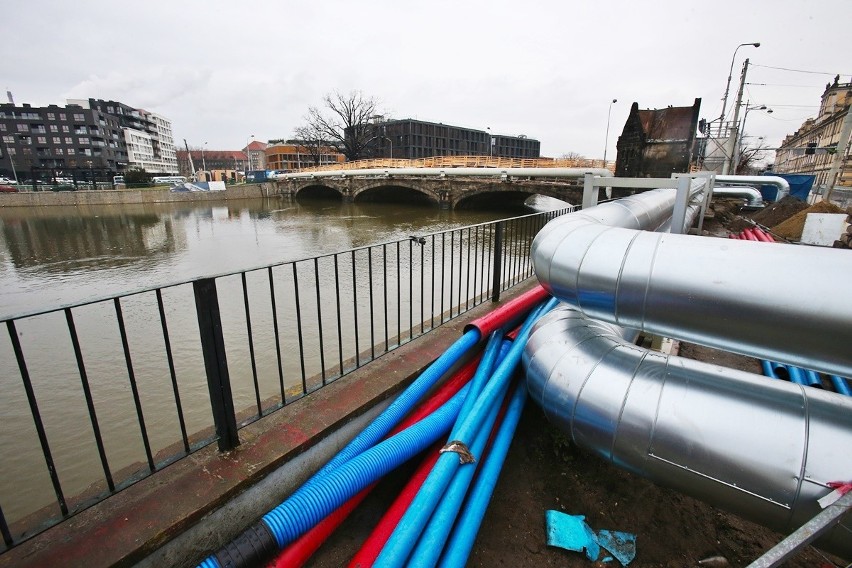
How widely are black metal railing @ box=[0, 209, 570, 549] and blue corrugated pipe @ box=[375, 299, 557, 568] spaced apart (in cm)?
88

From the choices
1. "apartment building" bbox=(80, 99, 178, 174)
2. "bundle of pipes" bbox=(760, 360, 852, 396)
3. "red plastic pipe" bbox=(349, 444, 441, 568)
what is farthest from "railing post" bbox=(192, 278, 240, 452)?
"apartment building" bbox=(80, 99, 178, 174)

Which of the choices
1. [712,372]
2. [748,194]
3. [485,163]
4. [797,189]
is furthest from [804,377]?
[485,163]

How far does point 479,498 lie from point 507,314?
1.61 metres

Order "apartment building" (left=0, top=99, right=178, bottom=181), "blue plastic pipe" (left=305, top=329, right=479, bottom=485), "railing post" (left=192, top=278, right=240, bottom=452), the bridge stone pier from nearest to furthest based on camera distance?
1. "railing post" (left=192, top=278, right=240, bottom=452)
2. "blue plastic pipe" (left=305, top=329, right=479, bottom=485)
3. the bridge stone pier
4. "apartment building" (left=0, top=99, right=178, bottom=181)

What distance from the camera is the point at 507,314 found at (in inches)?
129

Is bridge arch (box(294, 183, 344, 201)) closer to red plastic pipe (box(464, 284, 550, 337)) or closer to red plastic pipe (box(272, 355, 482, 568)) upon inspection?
red plastic pipe (box(464, 284, 550, 337))

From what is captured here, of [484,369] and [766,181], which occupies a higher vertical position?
[766,181]

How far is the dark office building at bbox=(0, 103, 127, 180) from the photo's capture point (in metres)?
68.6

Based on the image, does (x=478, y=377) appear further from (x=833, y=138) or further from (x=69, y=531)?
(x=833, y=138)

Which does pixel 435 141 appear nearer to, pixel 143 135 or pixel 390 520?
pixel 143 135

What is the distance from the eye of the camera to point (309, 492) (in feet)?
5.94

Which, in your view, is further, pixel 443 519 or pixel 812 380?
pixel 812 380

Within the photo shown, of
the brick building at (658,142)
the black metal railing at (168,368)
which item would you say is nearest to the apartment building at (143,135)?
the brick building at (658,142)

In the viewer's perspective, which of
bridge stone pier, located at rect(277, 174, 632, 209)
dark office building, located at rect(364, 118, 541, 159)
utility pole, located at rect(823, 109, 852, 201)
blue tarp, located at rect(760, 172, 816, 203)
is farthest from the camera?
dark office building, located at rect(364, 118, 541, 159)
